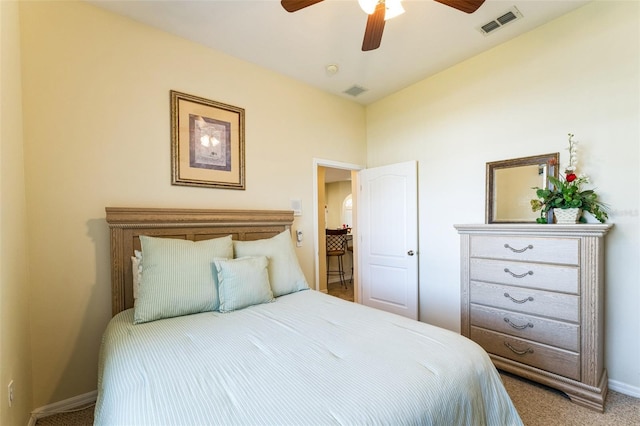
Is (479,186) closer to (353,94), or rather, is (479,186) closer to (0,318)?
(353,94)

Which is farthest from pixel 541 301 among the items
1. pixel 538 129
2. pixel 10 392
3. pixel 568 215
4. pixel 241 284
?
pixel 10 392

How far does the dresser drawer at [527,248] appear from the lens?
6.48ft

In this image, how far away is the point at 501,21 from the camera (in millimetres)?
2324

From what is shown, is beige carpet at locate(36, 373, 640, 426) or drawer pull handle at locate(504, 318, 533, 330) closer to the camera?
beige carpet at locate(36, 373, 640, 426)

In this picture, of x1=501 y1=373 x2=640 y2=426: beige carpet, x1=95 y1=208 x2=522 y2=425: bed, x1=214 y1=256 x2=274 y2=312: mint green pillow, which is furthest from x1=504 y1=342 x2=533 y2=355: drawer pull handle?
x1=214 y1=256 x2=274 y2=312: mint green pillow

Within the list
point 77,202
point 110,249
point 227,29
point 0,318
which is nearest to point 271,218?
point 110,249

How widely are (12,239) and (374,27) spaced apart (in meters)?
2.42

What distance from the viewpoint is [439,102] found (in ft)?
10.3

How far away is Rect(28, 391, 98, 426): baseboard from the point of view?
1.84m

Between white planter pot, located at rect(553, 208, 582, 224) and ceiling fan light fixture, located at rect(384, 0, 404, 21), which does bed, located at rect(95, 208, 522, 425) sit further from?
ceiling fan light fixture, located at rect(384, 0, 404, 21)

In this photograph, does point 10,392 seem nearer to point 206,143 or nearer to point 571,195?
point 206,143

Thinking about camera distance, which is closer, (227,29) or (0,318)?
(0,318)

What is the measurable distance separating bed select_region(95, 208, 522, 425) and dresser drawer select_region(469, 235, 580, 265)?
1187 millimetres

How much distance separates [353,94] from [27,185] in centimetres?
323
